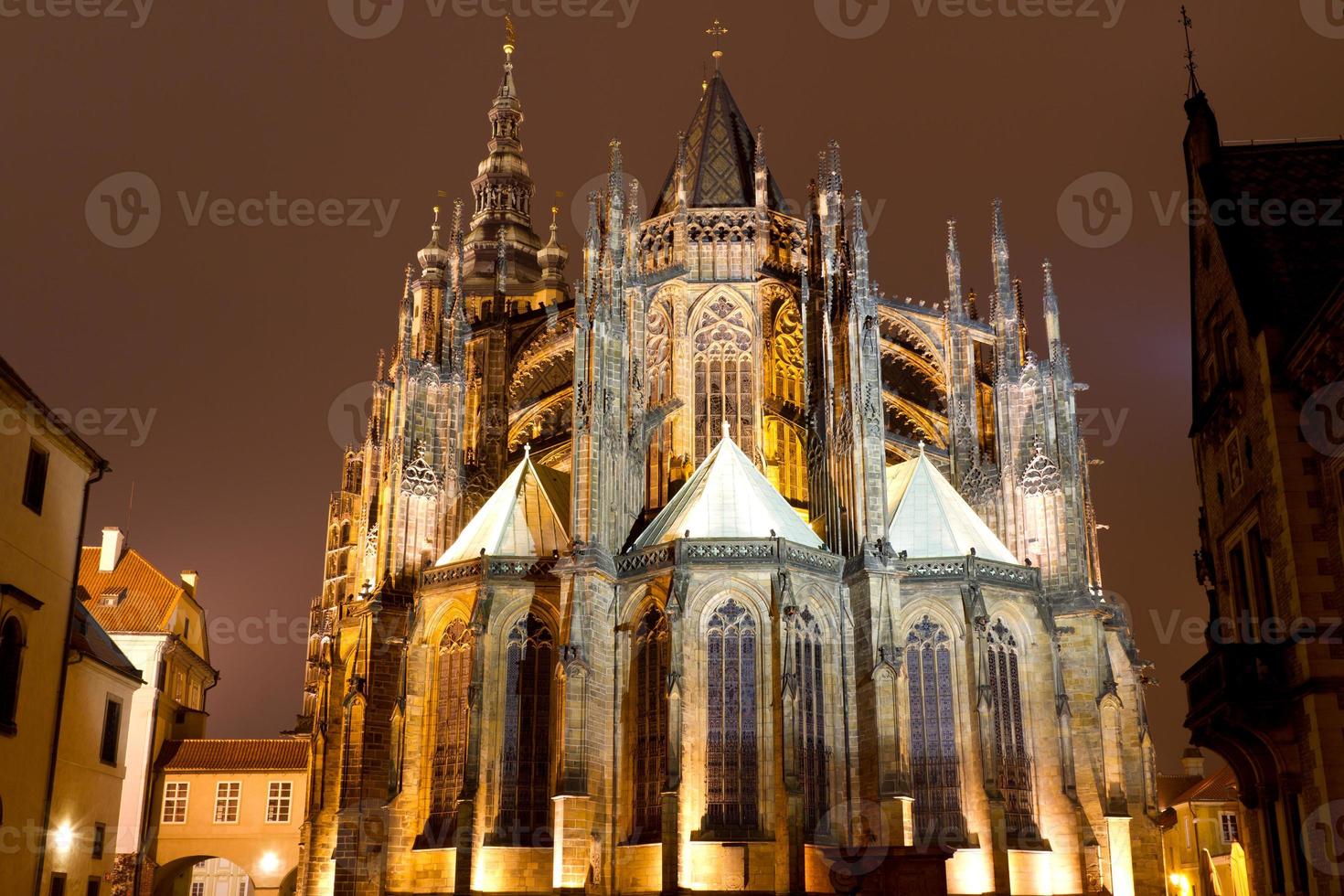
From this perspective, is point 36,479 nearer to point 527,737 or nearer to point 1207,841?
point 527,737

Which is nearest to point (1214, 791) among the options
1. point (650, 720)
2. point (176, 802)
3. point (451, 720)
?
point (650, 720)

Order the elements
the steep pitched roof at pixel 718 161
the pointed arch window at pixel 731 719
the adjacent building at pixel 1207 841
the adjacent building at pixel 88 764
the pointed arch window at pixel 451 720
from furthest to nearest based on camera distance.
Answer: the adjacent building at pixel 1207 841 → the steep pitched roof at pixel 718 161 → the pointed arch window at pixel 451 720 → the pointed arch window at pixel 731 719 → the adjacent building at pixel 88 764

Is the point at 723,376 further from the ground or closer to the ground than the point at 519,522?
further from the ground

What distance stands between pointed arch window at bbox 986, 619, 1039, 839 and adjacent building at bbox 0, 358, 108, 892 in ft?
74.8

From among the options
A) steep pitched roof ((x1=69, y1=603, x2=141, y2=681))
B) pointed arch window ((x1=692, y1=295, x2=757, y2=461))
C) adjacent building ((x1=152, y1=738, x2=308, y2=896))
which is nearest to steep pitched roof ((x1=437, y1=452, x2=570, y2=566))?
pointed arch window ((x1=692, y1=295, x2=757, y2=461))

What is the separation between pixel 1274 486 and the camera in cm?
2233

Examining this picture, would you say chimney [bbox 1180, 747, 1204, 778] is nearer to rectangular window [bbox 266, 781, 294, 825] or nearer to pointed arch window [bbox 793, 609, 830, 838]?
pointed arch window [bbox 793, 609, 830, 838]

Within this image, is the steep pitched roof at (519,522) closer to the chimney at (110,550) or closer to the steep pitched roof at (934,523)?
the steep pitched roof at (934,523)

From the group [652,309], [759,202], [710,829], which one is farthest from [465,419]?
[710,829]

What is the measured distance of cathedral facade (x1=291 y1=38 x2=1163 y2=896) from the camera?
Answer: 3538cm

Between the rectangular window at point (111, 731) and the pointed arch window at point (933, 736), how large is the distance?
63.8 ft

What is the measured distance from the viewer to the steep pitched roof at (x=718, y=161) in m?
48.8

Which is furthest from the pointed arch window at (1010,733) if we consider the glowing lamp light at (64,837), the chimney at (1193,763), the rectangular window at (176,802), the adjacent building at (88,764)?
the chimney at (1193,763)

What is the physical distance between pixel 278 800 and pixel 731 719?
2487 centimetres
